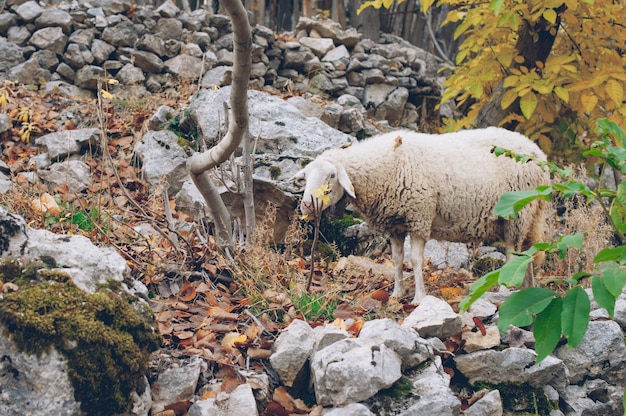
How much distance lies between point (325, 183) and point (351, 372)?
1.89 m

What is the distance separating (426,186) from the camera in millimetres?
5004

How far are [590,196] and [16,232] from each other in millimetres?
2632

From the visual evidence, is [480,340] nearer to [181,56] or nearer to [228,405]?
[228,405]

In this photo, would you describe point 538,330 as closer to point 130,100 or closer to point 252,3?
point 130,100

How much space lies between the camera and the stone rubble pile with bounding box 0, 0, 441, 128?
9414mm

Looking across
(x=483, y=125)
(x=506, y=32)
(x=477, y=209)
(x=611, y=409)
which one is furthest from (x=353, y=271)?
(x=506, y=32)

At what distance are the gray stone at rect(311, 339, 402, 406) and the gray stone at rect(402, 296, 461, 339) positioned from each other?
0.49 metres

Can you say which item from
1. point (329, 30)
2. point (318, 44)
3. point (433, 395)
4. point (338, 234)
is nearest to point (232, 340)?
point (433, 395)

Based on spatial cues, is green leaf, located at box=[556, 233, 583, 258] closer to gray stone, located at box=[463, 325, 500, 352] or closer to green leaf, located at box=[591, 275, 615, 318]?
green leaf, located at box=[591, 275, 615, 318]

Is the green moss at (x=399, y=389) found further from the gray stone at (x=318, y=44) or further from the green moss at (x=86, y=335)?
the gray stone at (x=318, y=44)

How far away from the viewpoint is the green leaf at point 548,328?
178 centimetres

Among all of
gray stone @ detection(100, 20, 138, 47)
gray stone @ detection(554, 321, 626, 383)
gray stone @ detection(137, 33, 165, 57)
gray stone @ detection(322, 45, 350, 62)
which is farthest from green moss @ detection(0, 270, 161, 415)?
gray stone @ detection(322, 45, 350, 62)

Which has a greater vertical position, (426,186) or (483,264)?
(426,186)

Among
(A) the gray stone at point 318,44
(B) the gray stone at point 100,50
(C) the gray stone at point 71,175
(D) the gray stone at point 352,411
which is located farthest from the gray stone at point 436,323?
(A) the gray stone at point 318,44
